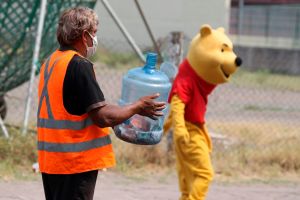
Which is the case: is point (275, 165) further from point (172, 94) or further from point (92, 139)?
point (92, 139)

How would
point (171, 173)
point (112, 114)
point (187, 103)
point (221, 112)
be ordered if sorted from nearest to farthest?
point (112, 114)
point (187, 103)
point (171, 173)
point (221, 112)

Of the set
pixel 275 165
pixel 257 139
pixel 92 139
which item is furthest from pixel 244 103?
pixel 92 139

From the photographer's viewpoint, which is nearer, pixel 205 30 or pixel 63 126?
pixel 63 126

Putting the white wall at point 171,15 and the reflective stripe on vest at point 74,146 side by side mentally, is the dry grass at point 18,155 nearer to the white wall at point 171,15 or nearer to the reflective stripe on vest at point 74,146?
the reflective stripe on vest at point 74,146

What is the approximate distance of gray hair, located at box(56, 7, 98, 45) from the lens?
153 inches

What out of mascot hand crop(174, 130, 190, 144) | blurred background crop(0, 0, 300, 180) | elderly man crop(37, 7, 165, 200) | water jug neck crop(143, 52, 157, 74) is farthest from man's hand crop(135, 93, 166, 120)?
blurred background crop(0, 0, 300, 180)

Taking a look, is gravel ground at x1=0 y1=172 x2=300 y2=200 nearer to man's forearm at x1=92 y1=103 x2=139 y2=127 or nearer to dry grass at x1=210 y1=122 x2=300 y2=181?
dry grass at x1=210 y1=122 x2=300 y2=181

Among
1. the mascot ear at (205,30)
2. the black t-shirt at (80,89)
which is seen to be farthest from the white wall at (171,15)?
the black t-shirt at (80,89)

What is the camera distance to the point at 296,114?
501 inches

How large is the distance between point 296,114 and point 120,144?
5.79 metres

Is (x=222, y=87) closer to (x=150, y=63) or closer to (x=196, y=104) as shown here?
(x=196, y=104)

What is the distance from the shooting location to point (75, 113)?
12.7 feet

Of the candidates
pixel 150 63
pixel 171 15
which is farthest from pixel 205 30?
pixel 171 15

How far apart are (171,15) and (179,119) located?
65.5ft
